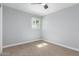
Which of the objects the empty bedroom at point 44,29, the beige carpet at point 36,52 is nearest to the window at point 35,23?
the empty bedroom at point 44,29

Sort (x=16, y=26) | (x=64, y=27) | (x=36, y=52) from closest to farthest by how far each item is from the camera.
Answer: (x=36, y=52), (x=64, y=27), (x=16, y=26)

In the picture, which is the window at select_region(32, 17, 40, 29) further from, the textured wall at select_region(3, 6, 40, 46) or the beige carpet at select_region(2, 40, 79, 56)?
the beige carpet at select_region(2, 40, 79, 56)

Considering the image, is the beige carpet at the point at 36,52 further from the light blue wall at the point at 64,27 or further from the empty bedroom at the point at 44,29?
the light blue wall at the point at 64,27

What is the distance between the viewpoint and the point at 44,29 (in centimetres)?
469

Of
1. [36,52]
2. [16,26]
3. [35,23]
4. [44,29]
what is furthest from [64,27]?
[16,26]

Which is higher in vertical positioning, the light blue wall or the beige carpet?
the light blue wall

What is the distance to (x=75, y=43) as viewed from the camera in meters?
2.81

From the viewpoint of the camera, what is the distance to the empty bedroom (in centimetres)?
268

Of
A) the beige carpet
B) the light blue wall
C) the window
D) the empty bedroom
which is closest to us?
the beige carpet

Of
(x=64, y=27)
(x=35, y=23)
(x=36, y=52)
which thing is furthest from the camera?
(x=35, y=23)

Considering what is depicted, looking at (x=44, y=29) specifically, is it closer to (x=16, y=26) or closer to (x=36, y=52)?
(x=16, y=26)

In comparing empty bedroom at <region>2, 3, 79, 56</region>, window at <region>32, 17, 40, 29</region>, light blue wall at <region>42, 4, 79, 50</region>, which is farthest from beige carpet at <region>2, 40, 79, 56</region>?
window at <region>32, 17, 40, 29</region>

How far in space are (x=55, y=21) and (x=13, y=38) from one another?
2.55 metres

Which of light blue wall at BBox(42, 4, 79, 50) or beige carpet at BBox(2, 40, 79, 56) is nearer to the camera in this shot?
beige carpet at BBox(2, 40, 79, 56)
